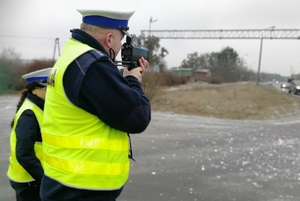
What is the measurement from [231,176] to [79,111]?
5465 mm

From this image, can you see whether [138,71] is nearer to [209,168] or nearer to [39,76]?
[39,76]

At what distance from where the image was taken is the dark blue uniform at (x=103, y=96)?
1815 millimetres

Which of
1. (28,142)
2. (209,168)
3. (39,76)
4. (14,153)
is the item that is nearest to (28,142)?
(28,142)

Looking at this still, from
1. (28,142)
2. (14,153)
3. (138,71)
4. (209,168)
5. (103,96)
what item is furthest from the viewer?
(209,168)

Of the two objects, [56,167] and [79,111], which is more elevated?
[79,111]

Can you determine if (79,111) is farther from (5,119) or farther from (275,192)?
(5,119)

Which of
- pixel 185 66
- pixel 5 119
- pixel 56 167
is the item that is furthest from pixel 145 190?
pixel 185 66

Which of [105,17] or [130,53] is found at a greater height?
[105,17]

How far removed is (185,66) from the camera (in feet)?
323

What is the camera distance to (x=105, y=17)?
197 cm

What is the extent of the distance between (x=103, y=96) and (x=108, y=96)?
0.08ft

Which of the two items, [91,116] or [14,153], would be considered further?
[14,153]

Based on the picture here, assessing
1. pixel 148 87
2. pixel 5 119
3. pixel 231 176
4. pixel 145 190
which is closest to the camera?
pixel 145 190

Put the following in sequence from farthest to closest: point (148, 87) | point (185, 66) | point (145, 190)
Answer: point (185, 66) < point (148, 87) < point (145, 190)
